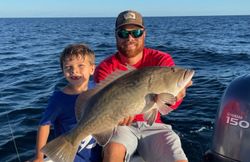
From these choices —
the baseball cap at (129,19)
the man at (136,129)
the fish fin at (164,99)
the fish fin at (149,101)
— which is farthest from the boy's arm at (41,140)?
the baseball cap at (129,19)

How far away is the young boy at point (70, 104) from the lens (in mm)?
4387

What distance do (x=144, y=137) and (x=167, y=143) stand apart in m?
0.36

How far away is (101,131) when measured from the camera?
3.64 metres

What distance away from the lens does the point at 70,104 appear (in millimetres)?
4387

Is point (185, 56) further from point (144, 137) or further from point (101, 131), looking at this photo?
point (101, 131)

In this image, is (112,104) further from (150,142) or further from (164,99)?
(150,142)

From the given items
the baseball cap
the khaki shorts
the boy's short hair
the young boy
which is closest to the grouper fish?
the young boy

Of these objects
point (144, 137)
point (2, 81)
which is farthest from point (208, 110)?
point (2, 81)

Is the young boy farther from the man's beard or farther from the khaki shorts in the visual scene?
the man's beard

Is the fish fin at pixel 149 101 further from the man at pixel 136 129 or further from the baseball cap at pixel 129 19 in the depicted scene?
the baseball cap at pixel 129 19

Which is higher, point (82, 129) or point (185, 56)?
point (82, 129)

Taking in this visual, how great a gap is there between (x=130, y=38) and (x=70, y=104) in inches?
51.8

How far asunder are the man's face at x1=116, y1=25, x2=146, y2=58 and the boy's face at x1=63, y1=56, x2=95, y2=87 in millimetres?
758

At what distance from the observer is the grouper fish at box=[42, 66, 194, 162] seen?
358cm
